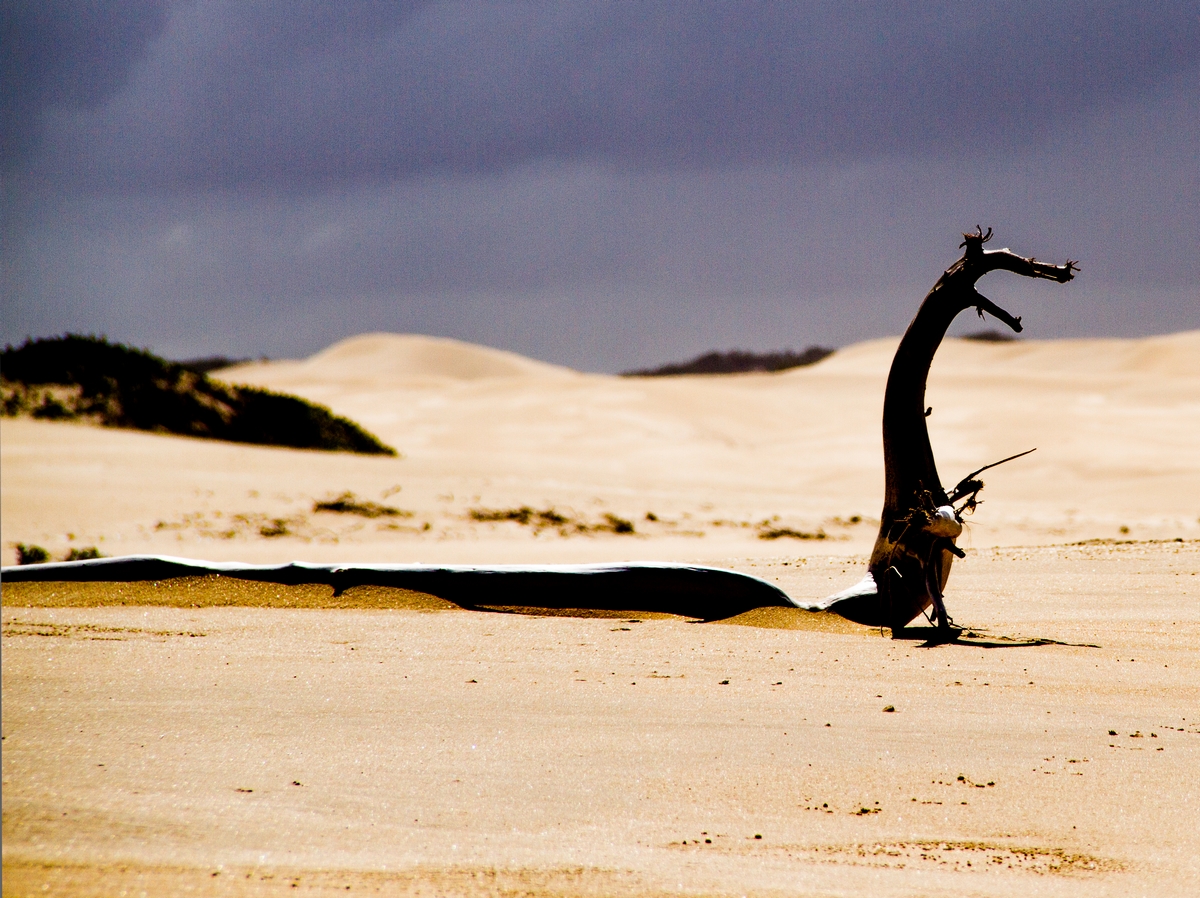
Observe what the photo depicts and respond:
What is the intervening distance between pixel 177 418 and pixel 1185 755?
1693 centimetres

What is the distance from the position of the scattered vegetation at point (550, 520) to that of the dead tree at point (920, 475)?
6.57 meters

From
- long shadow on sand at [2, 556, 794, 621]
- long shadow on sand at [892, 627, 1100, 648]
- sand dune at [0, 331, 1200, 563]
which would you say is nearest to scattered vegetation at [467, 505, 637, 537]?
sand dune at [0, 331, 1200, 563]

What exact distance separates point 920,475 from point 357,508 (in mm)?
7868

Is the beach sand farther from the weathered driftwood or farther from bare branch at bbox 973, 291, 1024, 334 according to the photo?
bare branch at bbox 973, 291, 1024, 334

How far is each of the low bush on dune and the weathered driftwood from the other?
14.3 metres

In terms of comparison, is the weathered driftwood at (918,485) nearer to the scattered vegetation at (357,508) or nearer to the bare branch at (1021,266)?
the bare branch at (1021,266)

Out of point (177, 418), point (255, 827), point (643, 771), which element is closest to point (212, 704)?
point (255, 827)

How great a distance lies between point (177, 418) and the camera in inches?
729

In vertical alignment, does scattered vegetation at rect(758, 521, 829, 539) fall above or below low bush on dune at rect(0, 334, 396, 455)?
below

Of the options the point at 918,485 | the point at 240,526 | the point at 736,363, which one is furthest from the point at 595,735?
the point at 736,363

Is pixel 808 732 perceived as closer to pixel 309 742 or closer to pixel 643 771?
pixel 643 771

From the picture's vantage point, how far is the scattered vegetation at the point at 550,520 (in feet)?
43.0

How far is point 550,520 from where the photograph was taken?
13391mm

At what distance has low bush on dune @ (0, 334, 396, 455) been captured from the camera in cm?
1778
